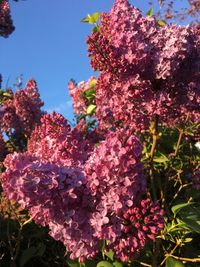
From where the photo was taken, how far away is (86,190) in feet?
7.14

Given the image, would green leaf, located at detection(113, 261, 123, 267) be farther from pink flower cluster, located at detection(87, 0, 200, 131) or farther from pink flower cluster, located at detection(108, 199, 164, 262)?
pink flower cluster, located at detection(87, 0, 200, 131)

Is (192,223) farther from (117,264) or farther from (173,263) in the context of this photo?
(117,264)

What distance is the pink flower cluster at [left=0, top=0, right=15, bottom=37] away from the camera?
7.38 meters

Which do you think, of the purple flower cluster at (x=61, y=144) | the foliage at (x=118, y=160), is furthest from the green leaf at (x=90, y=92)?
the purple flower cluster at (x=61, y=144)

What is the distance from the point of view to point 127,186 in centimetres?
212

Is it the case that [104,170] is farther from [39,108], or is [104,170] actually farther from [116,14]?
[39,108]

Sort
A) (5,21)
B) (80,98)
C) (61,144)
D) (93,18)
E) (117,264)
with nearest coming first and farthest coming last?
(61,144)
(117,264)
(93,18)
(80,98)
(5,21)

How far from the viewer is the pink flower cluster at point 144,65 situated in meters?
2.67

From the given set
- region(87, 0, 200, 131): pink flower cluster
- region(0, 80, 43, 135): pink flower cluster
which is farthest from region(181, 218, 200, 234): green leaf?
region(0, 80, 43, 135): pink flower cluster

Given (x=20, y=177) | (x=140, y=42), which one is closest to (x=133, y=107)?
(x=140, y=42)

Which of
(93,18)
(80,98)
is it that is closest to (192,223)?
(93,18)

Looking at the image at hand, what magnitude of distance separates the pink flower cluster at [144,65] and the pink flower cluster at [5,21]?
4859 millimetres

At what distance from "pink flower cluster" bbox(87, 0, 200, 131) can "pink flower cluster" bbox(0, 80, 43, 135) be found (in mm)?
2925

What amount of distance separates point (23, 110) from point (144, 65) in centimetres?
323
